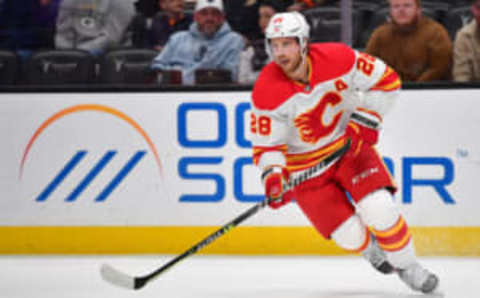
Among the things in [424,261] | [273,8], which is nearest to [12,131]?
[273,8]

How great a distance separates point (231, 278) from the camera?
433 centimetres

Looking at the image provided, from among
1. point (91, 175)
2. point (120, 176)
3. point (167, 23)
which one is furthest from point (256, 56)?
point (91, 175)

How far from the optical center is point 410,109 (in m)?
4.72

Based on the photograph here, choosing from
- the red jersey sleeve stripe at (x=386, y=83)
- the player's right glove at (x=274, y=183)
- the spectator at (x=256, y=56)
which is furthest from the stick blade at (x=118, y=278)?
the spectator at (x=256, y=56)

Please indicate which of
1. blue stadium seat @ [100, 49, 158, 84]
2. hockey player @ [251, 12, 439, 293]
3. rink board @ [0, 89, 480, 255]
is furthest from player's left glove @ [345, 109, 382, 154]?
blue stadium seat @ [100, 49, 158, 84]

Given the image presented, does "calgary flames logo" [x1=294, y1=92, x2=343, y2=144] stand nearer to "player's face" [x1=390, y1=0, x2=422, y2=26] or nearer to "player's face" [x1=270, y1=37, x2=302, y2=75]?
"player's face" [x1=270, y1=37, x2=302, y2=75]

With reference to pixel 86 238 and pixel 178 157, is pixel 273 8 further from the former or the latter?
pixel 86 238

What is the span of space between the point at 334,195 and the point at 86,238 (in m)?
1.58

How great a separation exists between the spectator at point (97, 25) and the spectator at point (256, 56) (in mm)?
663

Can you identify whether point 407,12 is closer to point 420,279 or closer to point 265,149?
point 265,149

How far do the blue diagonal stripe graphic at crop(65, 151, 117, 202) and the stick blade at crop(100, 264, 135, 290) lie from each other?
105 cm

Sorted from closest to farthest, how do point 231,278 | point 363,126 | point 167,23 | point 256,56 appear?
point 363,126, point 231,278, point 256,56, point 167,23

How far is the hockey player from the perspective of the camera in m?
3.71

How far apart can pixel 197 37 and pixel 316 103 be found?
1269 millimetres
